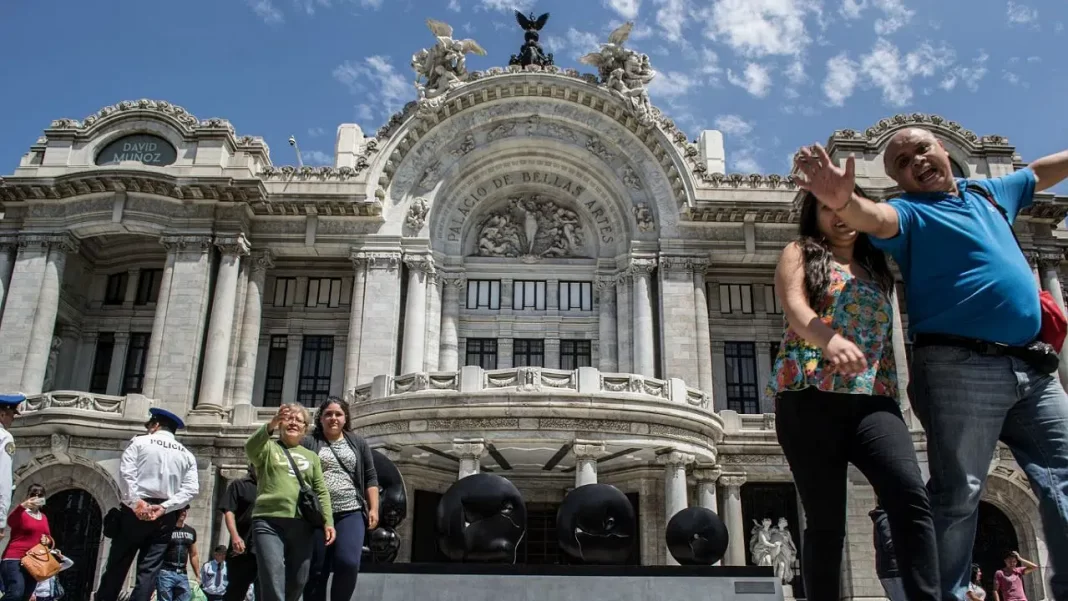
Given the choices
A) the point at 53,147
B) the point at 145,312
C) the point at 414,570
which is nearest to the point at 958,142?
the point at 414,570

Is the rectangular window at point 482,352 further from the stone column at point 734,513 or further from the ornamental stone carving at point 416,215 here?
the stone column at point 734,513

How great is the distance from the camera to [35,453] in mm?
26578

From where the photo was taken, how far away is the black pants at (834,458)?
4277 mm

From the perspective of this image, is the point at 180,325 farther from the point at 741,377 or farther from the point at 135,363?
the point at 741,377

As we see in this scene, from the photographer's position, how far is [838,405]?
447 centimetres

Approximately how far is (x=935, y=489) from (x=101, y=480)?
28.5m

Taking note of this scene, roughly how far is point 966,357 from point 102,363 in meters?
33.8

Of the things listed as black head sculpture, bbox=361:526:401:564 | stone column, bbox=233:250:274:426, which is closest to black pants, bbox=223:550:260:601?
black head sculpture, bbox=361:526:401:564

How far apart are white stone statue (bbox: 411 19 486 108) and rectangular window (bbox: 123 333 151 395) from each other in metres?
14.6

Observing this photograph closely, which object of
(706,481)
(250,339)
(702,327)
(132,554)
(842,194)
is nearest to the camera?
(842,194)

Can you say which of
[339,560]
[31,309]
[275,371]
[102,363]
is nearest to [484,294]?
[275,371]

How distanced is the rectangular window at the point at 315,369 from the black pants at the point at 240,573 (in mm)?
23994

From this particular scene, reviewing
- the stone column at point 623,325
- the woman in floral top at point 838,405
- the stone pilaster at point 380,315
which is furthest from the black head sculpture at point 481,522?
the stone column at point 623,325

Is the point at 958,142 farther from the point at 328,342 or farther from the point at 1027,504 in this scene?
the point at 328,342
